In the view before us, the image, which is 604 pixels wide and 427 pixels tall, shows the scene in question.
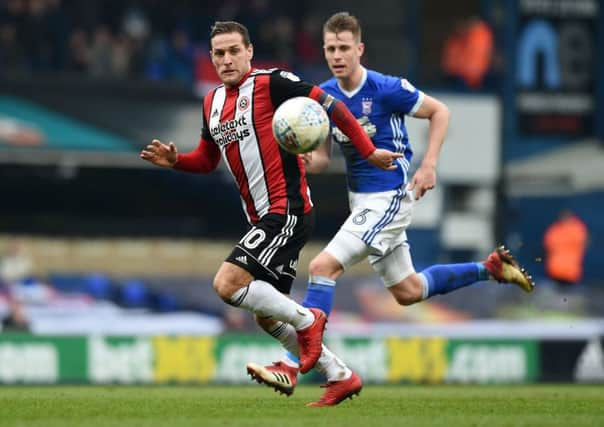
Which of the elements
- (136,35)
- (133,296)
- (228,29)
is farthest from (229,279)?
(136,35)

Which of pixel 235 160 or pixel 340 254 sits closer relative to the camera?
pixel 235 160

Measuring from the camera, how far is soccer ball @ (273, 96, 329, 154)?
845 cm

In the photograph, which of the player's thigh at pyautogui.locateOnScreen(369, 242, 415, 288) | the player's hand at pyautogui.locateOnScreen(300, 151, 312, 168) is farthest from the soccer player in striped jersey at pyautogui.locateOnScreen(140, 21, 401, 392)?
the player's thigh at pyautogui.locateOnScreen(369, 242, 415, 288)

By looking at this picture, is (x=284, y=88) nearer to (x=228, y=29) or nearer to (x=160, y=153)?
(x=228, y=29)

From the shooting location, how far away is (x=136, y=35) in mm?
21781

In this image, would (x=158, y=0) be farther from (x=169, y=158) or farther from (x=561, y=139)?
(x=169, y=158)

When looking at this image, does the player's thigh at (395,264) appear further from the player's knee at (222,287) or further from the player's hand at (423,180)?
the player's knee at (222,287)

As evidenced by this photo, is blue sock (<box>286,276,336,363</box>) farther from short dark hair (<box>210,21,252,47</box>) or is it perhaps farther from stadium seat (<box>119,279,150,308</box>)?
stadium seat (<box>119,279,150,308</box>)

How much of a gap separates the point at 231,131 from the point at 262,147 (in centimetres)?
23

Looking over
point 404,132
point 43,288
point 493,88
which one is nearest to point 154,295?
point 43,288

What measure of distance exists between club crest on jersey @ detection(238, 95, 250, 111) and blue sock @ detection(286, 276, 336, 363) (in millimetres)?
1204

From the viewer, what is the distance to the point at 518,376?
17.9 m

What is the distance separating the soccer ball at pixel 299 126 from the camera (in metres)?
8.45

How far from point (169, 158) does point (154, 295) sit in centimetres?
1052
